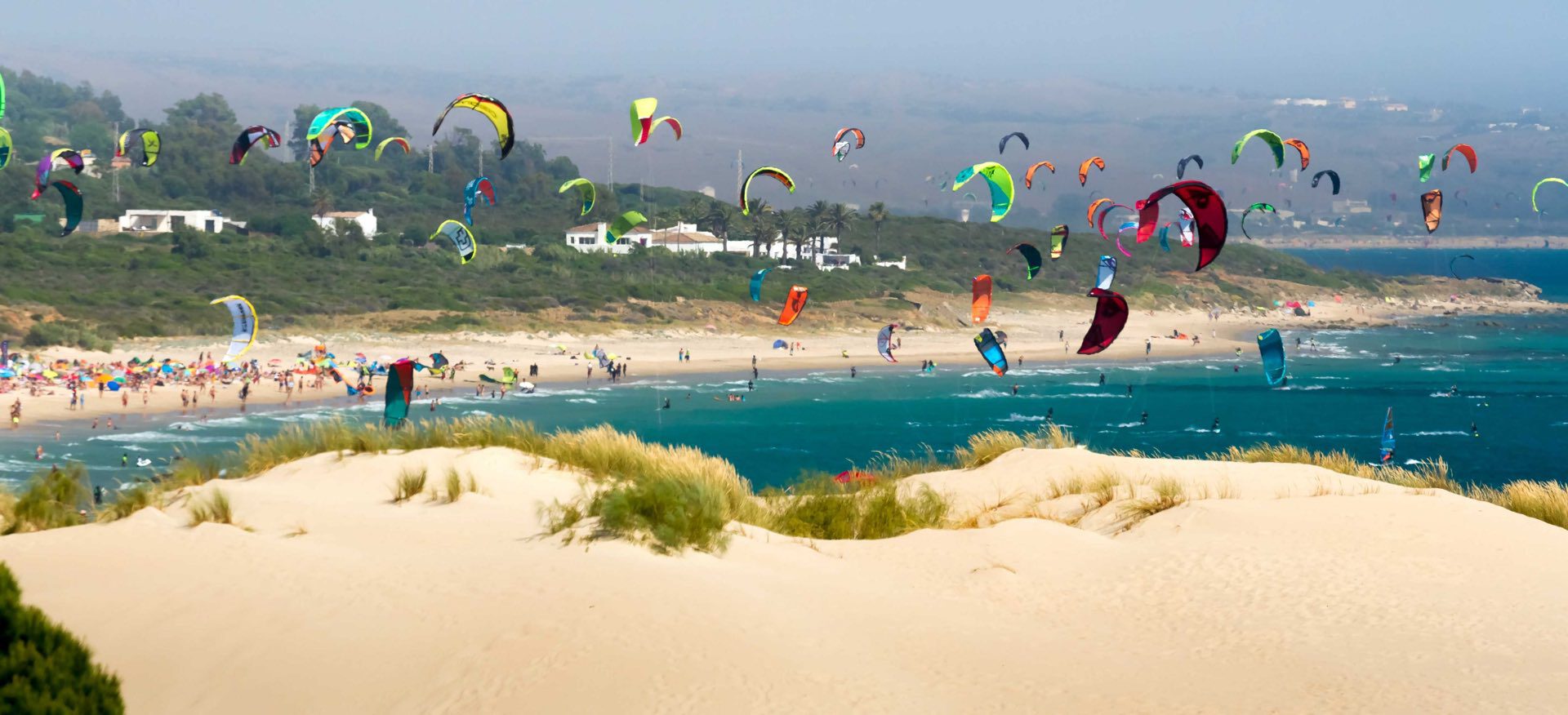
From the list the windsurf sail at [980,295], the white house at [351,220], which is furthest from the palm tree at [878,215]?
the windsurf sail at [980,295]

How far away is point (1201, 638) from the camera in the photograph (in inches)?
318

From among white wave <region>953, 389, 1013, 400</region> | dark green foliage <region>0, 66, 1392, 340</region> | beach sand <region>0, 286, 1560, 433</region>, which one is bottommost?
white wave <region>953, 389, 1013, 400</region>

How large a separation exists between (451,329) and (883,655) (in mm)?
52203

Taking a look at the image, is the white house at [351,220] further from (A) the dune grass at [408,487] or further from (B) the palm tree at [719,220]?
(A) the dune grass at [408,487]

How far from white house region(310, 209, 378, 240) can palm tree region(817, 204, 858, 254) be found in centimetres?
3227

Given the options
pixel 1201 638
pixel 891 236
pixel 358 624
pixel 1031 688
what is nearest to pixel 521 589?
pixel 358 624

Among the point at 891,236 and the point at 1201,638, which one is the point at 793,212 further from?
the point at 1201,638

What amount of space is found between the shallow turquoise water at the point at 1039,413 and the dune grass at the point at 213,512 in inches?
764

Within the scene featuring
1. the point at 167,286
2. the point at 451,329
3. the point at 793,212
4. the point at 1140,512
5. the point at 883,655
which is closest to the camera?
the point at 883,655

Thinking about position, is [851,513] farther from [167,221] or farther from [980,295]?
[167,221]

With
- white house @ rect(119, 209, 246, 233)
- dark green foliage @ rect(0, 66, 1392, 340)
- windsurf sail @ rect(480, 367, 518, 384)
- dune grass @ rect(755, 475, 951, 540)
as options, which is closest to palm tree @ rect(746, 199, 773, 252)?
dark green foliage @ rect(0, 66, 1392, 340)

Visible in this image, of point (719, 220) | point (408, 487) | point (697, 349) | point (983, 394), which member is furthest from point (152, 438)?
point (719, 220)

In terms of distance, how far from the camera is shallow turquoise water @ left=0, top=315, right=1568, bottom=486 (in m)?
34.8

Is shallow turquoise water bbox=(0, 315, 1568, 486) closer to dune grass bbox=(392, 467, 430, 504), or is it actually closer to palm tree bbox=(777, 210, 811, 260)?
dune grass bbox=(392, 467, 430, 504)
